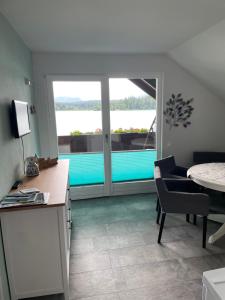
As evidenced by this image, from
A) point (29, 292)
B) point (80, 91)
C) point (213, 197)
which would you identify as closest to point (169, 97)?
point (80, 91)

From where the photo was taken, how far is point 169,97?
12.2 ft

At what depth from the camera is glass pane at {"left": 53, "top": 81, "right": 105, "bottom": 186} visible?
11.6 feet

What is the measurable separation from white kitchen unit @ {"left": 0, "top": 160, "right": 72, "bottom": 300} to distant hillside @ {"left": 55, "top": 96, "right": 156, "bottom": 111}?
2.10m

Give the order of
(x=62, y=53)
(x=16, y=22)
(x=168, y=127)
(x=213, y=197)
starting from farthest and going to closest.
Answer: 1. (x=168, y=127)
2. (x=62, y=53)
3. (x=213, y=197)
4. (x=16, y=22)

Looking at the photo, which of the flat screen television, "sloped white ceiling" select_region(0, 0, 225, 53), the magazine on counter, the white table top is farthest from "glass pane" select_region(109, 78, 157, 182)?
the magazine on counter

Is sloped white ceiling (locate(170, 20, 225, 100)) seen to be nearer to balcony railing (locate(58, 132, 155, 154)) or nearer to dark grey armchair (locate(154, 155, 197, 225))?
balcony railing (locate(58, 132, 155, 154))

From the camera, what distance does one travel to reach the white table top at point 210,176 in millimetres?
2316

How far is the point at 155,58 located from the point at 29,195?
2.98m

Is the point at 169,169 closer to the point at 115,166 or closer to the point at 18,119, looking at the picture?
the point at 115,166

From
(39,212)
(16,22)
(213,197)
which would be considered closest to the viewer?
(39,212)

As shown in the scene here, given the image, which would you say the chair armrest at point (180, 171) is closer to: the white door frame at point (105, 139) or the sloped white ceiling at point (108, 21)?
the white door frame at point (105, 139)

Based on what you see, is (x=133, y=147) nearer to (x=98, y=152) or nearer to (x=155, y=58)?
(x=98, y=152)

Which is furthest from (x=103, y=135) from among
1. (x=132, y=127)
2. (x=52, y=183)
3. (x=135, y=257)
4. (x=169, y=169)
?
(x=135, y=257)

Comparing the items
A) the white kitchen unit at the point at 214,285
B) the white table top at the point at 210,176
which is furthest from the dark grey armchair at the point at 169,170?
the white kitchen unit at the point at 214,285
